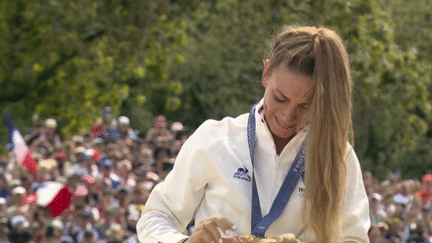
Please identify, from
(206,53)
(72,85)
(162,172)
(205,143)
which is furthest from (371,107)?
(205,143)

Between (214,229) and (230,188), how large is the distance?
336mm

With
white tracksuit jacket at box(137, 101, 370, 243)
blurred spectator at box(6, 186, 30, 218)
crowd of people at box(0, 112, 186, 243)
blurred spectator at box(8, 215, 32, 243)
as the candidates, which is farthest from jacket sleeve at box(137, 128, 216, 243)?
blurred spectator at box(6, 186, 30, 218)

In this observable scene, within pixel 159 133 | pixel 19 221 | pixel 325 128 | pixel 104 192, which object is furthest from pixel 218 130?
pixel 159 133

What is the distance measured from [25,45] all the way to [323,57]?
1156 centimetres

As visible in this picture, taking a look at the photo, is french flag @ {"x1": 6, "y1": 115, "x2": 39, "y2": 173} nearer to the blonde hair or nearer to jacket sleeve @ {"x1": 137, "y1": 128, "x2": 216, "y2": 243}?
jacket sleeve @ {"x1": 137, "y1": 128, "x2": 216, "y2": 243}

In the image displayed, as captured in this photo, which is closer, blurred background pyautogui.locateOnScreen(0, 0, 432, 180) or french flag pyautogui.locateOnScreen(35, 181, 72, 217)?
french flag pyautogui.locateOnScreen(35, 181, 72, 217)

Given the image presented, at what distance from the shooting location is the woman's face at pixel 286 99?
2.52 meters

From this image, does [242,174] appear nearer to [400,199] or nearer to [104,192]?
[104,192]

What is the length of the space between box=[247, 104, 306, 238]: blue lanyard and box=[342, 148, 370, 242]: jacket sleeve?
165mm

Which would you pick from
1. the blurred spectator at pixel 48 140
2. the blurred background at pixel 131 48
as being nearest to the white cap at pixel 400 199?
the blurred background at pixel 131 48

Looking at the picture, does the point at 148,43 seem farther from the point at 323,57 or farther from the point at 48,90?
the point at 323,57

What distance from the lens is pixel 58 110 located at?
14.2m

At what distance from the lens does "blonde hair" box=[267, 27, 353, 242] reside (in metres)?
2.49

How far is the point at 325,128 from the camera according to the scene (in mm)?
2506
